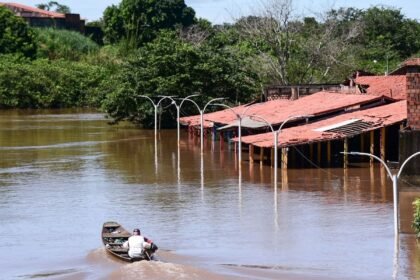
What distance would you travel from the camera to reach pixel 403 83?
2414 inches

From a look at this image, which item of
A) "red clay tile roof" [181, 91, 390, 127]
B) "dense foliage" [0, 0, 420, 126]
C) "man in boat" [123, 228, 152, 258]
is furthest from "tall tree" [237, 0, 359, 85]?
"man in boat" [123, 228, 152, 258]

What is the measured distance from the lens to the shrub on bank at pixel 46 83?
352ft

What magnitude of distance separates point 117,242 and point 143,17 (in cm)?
9647

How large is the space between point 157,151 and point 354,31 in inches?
1158

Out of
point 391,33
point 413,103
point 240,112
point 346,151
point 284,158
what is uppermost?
point 391,33

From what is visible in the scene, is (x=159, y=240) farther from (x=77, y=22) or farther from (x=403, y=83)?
(x=77, y=22)

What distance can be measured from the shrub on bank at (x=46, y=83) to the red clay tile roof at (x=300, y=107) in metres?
43.0

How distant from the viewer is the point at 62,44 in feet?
422

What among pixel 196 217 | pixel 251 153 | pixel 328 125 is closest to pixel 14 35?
pixel 251 153

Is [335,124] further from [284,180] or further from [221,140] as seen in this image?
[221,140]

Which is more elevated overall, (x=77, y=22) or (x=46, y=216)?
(x=77, y=22)

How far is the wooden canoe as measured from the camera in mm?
27469

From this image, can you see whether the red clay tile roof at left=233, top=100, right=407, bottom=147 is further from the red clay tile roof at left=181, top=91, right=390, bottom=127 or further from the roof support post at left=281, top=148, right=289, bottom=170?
the red clay tile roof at left=181, top=91, right=390, bottom=127

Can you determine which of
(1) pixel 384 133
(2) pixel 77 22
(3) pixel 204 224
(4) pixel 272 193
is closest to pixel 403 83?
(1) pixel 384 133
